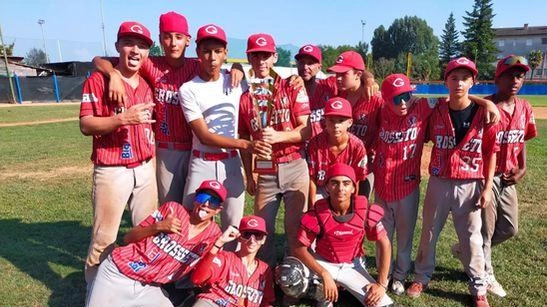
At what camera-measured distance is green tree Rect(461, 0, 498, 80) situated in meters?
60.6

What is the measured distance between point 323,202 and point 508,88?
1920 millimetres

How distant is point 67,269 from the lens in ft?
15.0

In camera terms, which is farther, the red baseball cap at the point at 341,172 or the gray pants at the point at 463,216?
the gray pants at the point at 463,216

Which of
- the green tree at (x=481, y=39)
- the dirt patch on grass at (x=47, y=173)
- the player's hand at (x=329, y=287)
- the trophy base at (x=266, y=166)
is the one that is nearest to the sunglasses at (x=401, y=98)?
the trophy base at (x=266, y=166)

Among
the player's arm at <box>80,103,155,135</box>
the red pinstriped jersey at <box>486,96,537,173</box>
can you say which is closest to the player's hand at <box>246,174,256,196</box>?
the player's arm at <box>80,103,155,135</box>

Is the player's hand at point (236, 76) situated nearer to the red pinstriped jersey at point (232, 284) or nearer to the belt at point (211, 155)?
the belt at point (211, 155)

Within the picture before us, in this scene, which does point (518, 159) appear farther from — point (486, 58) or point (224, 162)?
point (486, 58)

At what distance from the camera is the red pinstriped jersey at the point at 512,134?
152 inches

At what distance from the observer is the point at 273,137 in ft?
11.7

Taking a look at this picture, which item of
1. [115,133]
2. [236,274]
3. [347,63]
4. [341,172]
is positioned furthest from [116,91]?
[347,63]

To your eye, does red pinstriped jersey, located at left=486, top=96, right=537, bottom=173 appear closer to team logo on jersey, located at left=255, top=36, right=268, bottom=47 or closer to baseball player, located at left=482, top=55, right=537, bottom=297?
baseball player, located at left=482, top=55, right=537, bottom=297

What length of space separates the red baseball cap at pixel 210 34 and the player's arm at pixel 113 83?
0.70m

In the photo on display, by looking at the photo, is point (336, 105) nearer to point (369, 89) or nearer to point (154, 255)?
point (369, 89)

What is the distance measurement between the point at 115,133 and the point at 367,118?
2322mm
